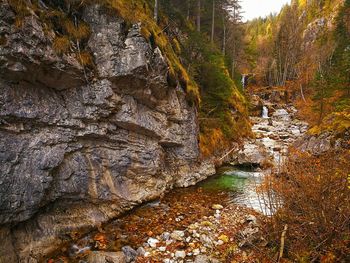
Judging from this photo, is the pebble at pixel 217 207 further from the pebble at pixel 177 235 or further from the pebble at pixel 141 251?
the pebble at pixel 141 251

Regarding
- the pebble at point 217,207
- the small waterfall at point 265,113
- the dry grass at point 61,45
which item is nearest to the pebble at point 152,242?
the pebble at point 217,207

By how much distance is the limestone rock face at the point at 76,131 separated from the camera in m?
6.88

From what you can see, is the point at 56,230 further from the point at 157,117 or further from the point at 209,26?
the point at 209,26

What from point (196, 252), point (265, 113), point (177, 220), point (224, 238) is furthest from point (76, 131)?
point (265, 113)

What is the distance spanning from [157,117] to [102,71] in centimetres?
364

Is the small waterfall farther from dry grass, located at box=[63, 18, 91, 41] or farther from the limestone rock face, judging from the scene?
dry grass, located at box=[63, 18, 91, 41]

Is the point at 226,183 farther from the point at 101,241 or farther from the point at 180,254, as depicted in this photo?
the point at 101,241

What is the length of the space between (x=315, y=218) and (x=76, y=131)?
7815mm

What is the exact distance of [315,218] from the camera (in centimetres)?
625

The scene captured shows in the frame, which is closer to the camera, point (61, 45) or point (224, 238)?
point (61, 45)

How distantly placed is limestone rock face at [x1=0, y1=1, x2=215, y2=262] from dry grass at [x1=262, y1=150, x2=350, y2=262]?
5.93 m

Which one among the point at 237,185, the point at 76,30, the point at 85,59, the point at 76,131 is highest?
the point at 76,30

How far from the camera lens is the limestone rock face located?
688cm

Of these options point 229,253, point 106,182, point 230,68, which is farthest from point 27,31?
point 230,68
